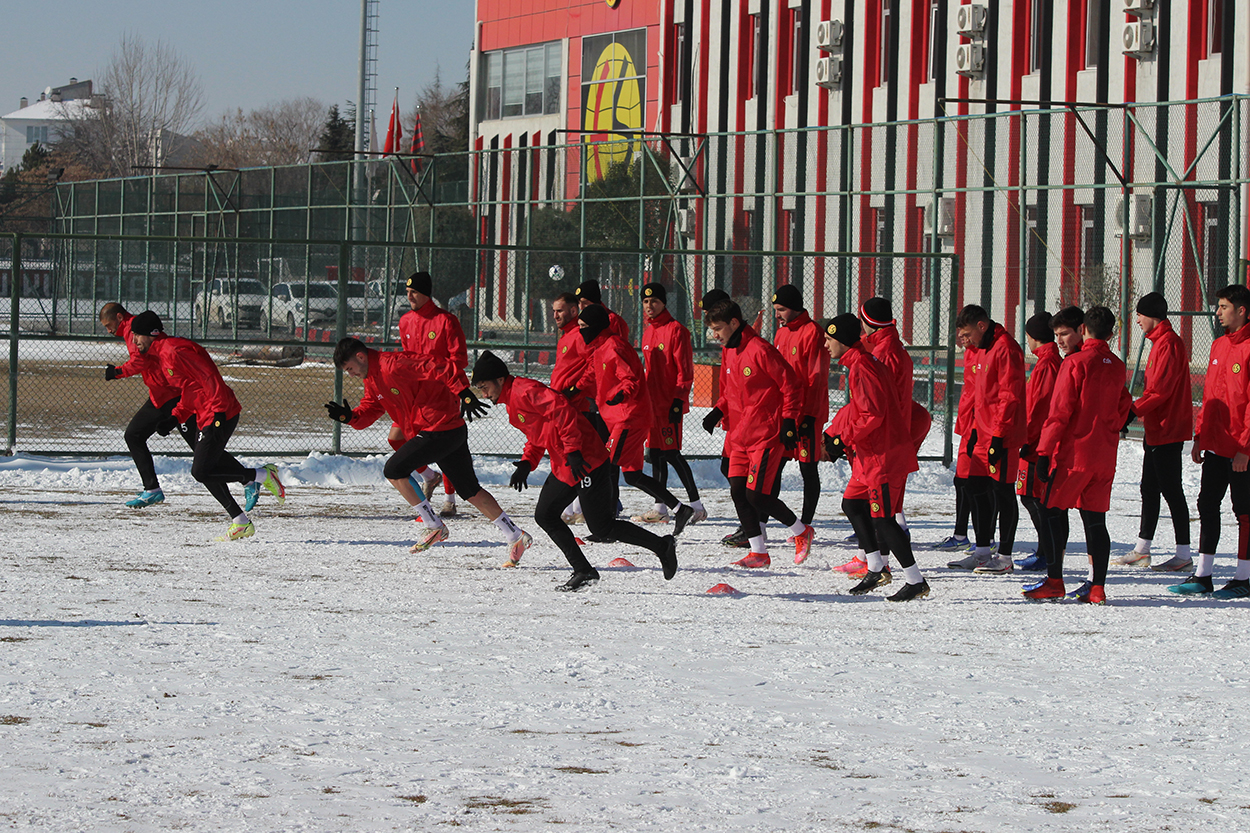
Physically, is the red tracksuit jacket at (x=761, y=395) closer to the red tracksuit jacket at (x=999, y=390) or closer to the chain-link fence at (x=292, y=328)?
the red tracksuit jacket at (x=999, y=390)

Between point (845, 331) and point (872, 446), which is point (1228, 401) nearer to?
point (872, 446)

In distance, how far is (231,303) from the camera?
3384 centimetres

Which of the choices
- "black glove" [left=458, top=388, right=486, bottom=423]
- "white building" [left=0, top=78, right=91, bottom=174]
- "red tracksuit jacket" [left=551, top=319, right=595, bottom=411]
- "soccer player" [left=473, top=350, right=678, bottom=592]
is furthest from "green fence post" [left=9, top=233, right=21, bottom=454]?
"white building" [left=0, top=78, right=91, bottom=174]

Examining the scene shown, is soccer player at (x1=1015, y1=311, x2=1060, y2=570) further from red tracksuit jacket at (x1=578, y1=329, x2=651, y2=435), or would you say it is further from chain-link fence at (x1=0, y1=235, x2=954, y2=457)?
chain-link fence at (x1=0, y1=235, x2=954, y2=457)

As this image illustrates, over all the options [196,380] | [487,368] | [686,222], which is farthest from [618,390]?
Answer: [686,222]

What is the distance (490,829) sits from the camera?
4.70 metres

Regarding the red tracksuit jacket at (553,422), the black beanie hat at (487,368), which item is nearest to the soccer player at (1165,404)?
the red tracksuit jacket at (553,422)

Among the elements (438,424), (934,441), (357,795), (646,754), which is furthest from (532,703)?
(934,441)

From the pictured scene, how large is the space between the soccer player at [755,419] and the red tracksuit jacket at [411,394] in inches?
72.6

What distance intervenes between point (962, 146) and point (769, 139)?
6.76 metres

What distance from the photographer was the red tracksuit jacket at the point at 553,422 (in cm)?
882

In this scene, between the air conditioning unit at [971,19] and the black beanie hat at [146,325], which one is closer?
the black beanie hat at [146,325]

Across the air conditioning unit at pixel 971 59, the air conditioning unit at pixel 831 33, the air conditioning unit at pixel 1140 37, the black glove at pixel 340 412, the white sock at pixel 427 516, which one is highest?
the air conditioning unit at pixel 831 33

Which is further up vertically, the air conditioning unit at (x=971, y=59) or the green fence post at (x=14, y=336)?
the air conditioning unit at (x=971, y=59)
